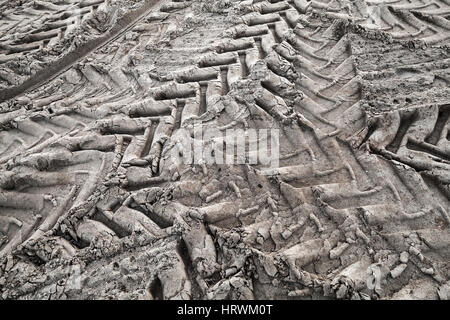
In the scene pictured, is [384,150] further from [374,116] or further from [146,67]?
[146,67]

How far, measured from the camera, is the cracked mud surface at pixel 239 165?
6.36 ft

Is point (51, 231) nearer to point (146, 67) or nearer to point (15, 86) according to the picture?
point (146, 67)

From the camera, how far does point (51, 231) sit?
2326 millimetres

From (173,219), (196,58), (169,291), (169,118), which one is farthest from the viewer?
(196,58)

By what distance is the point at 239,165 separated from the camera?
2.43 metres

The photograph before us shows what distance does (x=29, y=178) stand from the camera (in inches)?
107

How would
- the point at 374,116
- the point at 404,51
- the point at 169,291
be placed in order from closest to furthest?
the point at 169,291 < the point at 374,116 < the point at 404,51

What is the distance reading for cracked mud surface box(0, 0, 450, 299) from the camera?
194cm

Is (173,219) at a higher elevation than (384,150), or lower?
lower

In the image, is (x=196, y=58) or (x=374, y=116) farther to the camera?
(x=196, y=58)

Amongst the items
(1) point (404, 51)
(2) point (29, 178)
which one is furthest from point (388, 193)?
(2) point (29, 178)

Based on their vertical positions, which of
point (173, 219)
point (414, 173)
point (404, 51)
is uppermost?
point (404, 51)

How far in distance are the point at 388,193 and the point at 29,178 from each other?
8.64 feet

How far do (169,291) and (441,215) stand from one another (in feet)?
5.36
